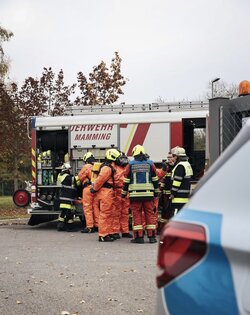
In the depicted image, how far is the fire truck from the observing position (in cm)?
1155

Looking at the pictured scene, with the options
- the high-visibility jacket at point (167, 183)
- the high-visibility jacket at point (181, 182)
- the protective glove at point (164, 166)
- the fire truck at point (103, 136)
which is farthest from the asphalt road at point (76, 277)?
the fire truck at point (103, 136)

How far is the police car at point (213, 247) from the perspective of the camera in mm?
1819

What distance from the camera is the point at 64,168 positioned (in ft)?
37.5

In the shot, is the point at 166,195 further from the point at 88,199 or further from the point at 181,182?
the point at 88,199

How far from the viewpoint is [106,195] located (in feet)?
32.1

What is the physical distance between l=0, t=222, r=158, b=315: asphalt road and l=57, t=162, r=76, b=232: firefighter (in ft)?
4.92

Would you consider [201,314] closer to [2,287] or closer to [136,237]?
[2,287]

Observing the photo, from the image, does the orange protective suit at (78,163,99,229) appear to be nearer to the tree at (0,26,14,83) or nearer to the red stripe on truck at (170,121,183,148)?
the red stripe on truck at (170,121,183,148)

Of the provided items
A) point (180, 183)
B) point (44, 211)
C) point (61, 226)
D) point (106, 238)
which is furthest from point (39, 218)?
point (180, 183)

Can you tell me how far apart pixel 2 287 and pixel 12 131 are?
1624cm

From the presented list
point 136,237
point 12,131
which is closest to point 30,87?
point 12,131

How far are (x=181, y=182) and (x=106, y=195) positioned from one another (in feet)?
5.01

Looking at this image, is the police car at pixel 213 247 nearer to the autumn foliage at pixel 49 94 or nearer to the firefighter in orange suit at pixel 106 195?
the firefighter in orange suit at pixel 106 195

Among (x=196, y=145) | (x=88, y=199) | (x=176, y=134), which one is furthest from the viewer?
(x=196, y=145)
